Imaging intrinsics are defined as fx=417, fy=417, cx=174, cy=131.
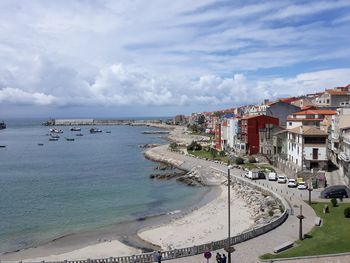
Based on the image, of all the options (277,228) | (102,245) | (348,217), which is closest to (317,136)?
(348,217)

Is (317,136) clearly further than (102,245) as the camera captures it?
Yes

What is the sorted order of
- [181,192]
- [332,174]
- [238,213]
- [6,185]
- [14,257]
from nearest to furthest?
[14,257]
[238,213]
[332,174]
[181,192]
[6,185]

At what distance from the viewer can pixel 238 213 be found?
4547 cm

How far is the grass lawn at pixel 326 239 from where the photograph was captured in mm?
25672

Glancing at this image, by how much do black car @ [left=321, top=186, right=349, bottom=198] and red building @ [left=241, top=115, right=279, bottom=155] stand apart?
127 ft

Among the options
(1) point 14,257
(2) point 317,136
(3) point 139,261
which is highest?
(2) point 317,136

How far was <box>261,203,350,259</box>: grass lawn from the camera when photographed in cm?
2567

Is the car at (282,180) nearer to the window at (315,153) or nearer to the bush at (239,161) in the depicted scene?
the window at (315,153)

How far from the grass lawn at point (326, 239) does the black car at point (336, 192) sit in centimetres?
730

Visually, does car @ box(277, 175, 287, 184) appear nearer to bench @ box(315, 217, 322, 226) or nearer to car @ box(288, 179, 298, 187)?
car @ box(288, 179, 298, 187)

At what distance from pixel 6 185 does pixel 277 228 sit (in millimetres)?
53584

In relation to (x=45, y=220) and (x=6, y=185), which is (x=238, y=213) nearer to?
(x=45, y=220)

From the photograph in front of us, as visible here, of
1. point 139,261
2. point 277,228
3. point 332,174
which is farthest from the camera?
point 332,174

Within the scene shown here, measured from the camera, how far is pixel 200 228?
40.1 m
